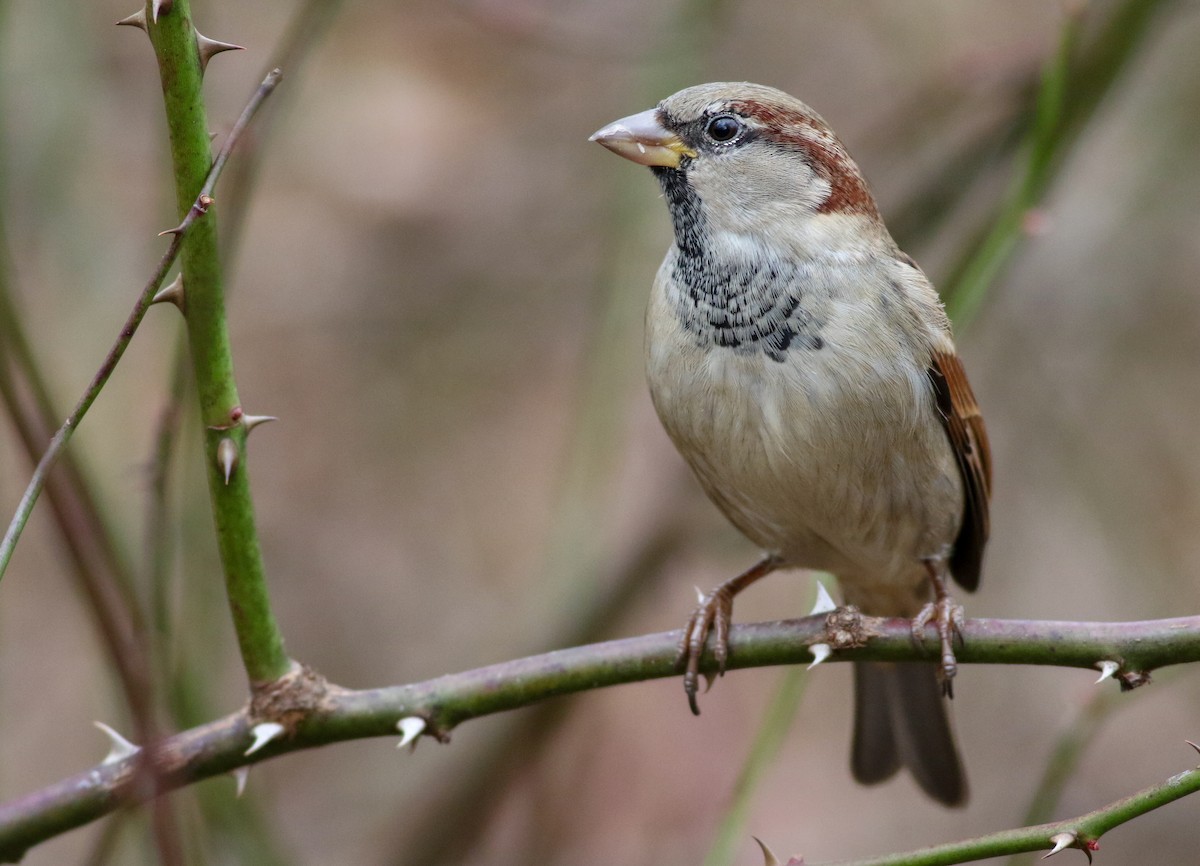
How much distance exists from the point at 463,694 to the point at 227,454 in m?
0.53

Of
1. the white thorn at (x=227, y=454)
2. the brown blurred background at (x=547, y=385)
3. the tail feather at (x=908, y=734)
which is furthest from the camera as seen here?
the brown blurred background at (x=547, y=385)

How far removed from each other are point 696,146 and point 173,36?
4.56 feet

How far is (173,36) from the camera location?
1.59 m

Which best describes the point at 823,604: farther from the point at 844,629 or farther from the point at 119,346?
the point at 119,346

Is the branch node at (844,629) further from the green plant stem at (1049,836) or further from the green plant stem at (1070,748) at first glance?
the green plant stem at (1070,748)

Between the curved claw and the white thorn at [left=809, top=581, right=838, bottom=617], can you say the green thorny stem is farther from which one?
the white thorn at [left=809, top=581, right=838, bottom=617]

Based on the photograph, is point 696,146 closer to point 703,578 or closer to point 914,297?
point 914,297

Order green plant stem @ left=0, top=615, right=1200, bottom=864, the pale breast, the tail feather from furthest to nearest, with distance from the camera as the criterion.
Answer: the tail feather
the pale breast
green plant stem @ left=0, top=615, right=1200, bottom=864

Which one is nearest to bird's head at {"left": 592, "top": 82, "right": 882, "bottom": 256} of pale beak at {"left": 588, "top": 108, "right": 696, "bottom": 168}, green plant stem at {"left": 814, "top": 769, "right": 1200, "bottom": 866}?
pale beak at {"left": 588, "top": 108, "right": 696, "bottom": 168}

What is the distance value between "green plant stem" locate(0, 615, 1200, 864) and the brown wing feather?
0.70 meters

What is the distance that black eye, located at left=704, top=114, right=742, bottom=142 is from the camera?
2809mm

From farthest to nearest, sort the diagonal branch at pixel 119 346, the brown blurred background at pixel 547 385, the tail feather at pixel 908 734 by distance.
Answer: the brown blurred background at pixel 547 385 < the tail feather at pixel 908 734 < the diagonal branch at pixel 119 346

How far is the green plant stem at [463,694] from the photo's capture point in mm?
1957

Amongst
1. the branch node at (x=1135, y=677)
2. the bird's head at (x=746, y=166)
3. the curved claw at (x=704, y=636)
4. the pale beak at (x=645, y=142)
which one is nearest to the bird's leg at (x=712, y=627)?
the curved claw at (x=704, y=636)
